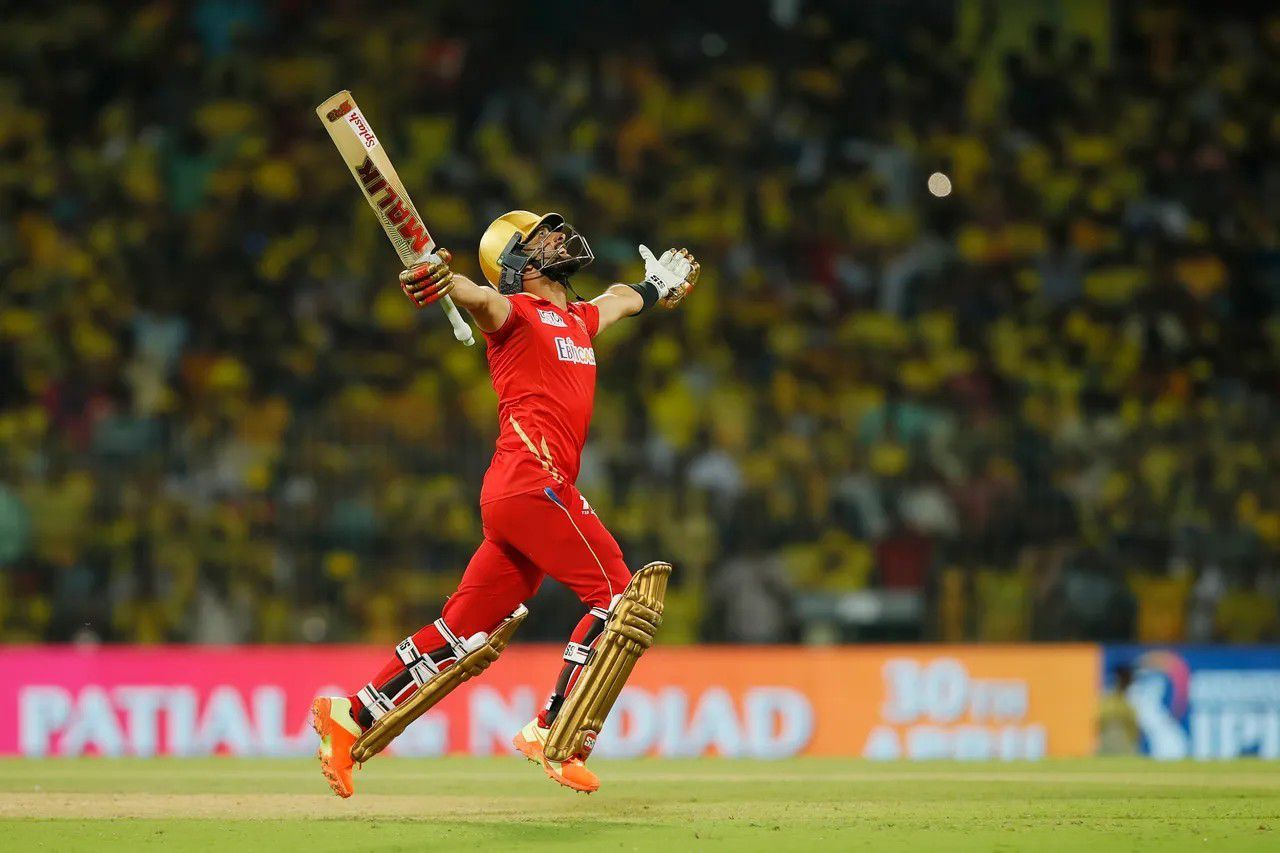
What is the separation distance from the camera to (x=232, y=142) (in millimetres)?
14977

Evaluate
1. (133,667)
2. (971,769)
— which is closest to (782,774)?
(971,769)

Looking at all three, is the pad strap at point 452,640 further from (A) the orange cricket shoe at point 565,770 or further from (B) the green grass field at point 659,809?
(B) the green grass field at point 659,809

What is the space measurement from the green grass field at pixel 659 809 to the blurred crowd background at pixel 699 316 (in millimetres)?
2932

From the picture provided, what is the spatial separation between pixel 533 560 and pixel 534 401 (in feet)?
1.92

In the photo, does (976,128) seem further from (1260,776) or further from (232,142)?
(1260,776)

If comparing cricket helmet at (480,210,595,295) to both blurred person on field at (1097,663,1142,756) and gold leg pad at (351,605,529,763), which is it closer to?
gold leg pad at (351,605,529,763)

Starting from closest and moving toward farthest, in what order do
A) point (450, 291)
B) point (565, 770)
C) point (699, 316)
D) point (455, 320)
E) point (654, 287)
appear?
point (450, 291) < point (565, 770) < point (455, 320) < point (654, 287) < point (699, 316)

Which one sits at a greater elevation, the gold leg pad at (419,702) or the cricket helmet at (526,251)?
the cricket helmet at (526,251)

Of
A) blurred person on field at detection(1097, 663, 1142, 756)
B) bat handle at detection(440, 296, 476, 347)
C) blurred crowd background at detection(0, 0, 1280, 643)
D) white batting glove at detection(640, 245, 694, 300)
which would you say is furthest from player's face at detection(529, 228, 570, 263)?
blurred person on field at detection(1097, 663, 1142, 756)

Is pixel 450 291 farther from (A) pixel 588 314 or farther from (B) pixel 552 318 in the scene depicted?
(A) pixel 588 314

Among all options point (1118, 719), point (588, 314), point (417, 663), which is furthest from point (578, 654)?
point (1118, 719)

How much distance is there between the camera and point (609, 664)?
6723 millimetres

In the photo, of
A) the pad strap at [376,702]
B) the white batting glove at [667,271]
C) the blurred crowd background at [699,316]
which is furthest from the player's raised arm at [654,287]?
the blurred crowd background at [699,316]

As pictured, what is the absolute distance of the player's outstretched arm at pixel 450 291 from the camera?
6.42 m
